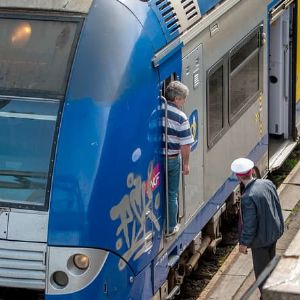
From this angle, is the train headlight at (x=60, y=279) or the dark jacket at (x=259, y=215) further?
the dark jacket at (x=259, y=215)

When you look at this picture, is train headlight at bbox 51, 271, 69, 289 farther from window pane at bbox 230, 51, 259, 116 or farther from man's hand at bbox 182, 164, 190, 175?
window pane at bbox 230, 51, 259, 116

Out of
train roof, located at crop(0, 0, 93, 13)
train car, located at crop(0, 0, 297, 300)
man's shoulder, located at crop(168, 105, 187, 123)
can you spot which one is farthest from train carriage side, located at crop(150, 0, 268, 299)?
train roof, located at crop(0, 0, 93, 13)

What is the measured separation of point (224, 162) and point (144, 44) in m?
2.55

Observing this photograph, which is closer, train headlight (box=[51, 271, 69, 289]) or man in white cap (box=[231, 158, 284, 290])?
train headlight (box=[51, 271, 69, 289])

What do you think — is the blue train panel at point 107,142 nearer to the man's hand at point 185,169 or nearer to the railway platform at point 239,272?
the man's hand at point 185,169

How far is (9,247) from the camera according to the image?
25.2ft

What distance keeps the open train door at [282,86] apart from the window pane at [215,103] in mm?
2575

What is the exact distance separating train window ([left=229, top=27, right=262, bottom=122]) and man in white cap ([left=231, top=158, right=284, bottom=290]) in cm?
138

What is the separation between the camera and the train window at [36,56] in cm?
790

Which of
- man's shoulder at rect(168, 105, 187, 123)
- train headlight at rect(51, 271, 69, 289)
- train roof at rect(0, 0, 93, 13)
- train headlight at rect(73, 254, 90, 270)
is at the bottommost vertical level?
train headlight at rect(51, 271, 69, 289)

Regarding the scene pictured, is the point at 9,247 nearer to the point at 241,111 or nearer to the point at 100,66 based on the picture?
the point at 100,66

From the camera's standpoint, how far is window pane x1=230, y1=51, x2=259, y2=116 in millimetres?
10586

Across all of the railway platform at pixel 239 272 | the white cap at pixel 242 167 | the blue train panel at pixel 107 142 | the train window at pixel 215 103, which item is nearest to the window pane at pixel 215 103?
the train window at pixel 215 103

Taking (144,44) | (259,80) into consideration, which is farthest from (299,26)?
(144,44)
